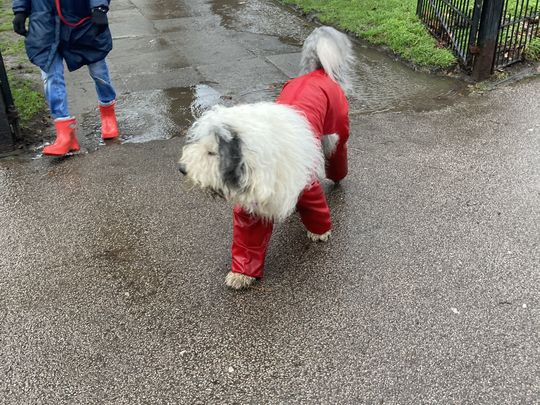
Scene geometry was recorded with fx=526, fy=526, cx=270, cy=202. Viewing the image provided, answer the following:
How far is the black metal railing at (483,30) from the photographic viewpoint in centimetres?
588

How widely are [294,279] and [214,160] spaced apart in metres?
1.08

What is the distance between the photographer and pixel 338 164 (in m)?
4.09

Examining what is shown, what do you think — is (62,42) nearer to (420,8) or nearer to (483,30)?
(483,30)

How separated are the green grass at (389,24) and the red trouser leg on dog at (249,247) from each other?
4.42 meters

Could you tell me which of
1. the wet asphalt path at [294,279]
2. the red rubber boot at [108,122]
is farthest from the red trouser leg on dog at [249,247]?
the red rubber boot at [108,122]

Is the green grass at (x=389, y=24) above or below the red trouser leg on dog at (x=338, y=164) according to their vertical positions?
above

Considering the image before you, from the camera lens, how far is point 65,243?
374 cm

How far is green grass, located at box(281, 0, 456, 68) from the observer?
6.76 m

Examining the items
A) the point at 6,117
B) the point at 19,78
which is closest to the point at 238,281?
the point at 6,117

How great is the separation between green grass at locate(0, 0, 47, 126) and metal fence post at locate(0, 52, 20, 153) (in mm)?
447

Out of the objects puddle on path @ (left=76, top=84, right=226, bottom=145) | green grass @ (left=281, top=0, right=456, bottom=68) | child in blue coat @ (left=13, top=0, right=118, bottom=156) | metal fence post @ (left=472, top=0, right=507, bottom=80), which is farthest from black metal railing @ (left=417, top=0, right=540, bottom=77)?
child in blue coat @ (left=13, top=0, right=118, bottom=156)

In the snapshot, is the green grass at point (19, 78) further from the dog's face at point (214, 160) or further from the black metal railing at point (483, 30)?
the black metal railing at point (483, 30)

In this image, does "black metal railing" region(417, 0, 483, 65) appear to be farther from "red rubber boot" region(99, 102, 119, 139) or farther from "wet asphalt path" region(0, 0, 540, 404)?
"red rubber boot" region(99, 102, 119, 139)

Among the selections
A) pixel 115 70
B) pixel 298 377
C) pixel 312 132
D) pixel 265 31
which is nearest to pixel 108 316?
pixel 298 377
